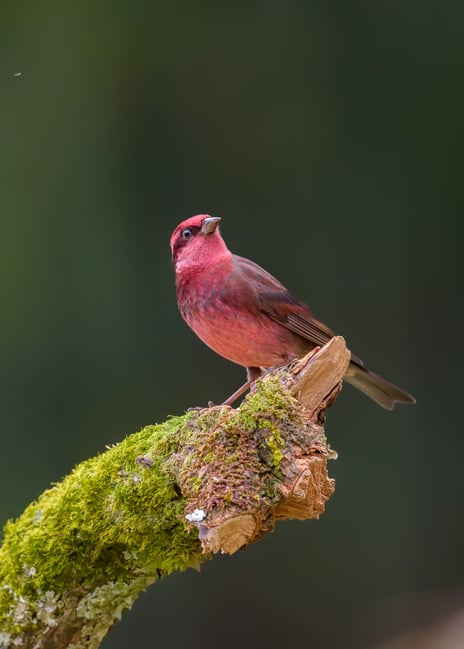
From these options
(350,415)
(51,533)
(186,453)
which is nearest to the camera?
(186,453)

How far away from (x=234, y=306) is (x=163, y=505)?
143cm

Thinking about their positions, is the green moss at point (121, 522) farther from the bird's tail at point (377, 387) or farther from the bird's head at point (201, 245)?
the bird's tail at point (377, 387)

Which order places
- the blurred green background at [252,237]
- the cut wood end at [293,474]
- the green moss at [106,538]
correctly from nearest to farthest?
the cut wood end at [293,474] < the green moss at [106,538] < the blurred green background at [252,237]

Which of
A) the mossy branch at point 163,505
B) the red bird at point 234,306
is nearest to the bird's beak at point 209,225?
the red bird at point 234,306

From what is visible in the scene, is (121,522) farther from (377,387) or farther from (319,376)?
(377,387)

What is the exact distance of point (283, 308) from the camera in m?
4.22

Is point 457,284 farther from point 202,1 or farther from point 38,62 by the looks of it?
point 38,62

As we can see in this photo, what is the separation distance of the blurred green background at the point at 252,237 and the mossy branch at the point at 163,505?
11.6ft

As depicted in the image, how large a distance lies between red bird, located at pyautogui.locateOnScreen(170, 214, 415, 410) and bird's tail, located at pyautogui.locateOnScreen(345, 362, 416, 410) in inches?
5.9

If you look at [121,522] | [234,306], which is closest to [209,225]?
[234,306]

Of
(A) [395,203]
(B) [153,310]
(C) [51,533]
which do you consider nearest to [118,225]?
(B) [153,310]

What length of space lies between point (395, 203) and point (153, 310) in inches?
76.9

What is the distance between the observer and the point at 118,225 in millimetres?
6973

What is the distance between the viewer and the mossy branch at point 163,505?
261 centimetres
